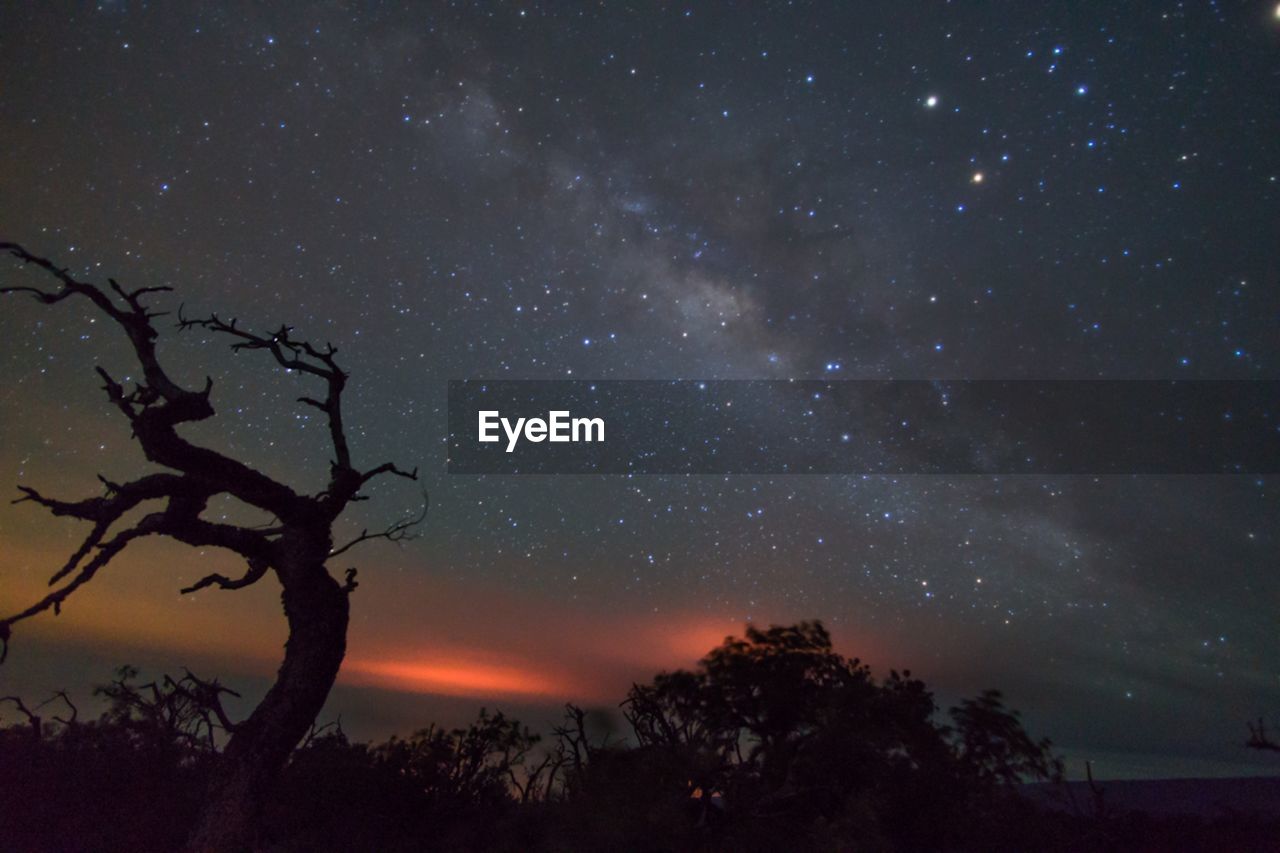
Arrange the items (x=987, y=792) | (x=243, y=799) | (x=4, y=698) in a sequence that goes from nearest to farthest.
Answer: (x=243, y=799)
(x=4, y=698)
(x=987, y=792)

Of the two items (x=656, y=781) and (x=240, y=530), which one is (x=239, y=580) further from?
(x=656, y=781)

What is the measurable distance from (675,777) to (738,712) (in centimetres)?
470

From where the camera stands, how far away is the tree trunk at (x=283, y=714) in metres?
10.1

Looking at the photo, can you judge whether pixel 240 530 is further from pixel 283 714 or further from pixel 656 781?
pixel 656 781

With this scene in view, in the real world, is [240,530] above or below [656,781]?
above

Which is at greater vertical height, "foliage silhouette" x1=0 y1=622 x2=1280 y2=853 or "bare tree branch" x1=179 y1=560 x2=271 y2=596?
"bare tree branch" x1=179 y1=560 x2=271 y2=596

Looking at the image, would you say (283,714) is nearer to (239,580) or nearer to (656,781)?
(239,580)

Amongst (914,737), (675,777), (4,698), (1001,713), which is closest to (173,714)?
(4,698)

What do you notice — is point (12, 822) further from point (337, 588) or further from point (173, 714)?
point (337, 588)

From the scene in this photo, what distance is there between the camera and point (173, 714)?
1755 centimetres

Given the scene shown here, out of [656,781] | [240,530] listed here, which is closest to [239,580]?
[240,530]

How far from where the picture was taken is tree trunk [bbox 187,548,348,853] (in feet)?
33.2

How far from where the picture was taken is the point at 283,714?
1098 cm

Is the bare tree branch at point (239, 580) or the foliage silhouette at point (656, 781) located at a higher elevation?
the bare tree branch at point (239, 580)
